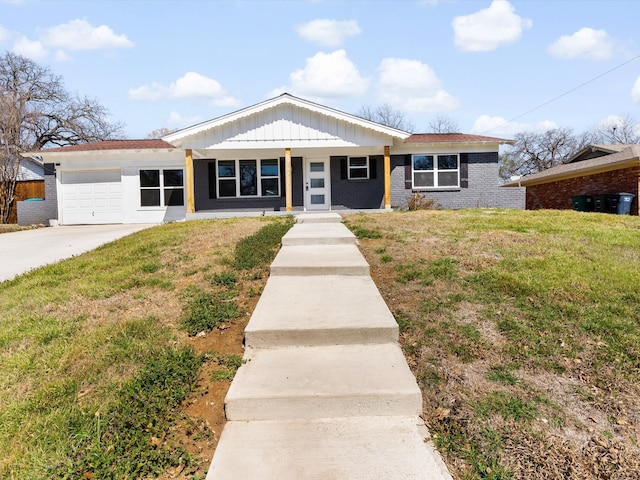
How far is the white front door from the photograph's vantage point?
15.8 metres

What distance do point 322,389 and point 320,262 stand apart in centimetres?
262

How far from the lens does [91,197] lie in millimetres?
15984

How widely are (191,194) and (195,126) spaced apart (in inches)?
88.0

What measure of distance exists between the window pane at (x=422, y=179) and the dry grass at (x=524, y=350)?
32.0 ft

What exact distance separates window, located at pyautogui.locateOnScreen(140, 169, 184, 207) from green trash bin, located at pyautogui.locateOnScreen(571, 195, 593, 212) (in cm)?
1527

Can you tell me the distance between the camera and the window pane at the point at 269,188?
1566cm

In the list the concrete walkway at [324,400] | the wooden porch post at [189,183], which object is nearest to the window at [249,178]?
the wooden porch post at [189,183]

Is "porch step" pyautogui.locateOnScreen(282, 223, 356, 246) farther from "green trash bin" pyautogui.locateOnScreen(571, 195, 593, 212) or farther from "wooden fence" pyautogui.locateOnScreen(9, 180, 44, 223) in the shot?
"wooden fence" pyautogui.locateOnScreen(9, 180, 44, 223)

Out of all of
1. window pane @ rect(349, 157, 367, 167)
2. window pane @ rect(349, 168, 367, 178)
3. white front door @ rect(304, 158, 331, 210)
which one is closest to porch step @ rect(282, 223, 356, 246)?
white front door @ rect(304, 158, 331, 210)

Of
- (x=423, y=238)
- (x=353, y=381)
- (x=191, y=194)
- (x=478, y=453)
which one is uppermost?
(x=191, y=194)

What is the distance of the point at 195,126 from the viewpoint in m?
13.4

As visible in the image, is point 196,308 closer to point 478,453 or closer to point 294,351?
point 294,351

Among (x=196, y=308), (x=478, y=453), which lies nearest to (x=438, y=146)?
(x=196, y=308)

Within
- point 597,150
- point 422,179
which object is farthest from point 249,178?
point 597,150
